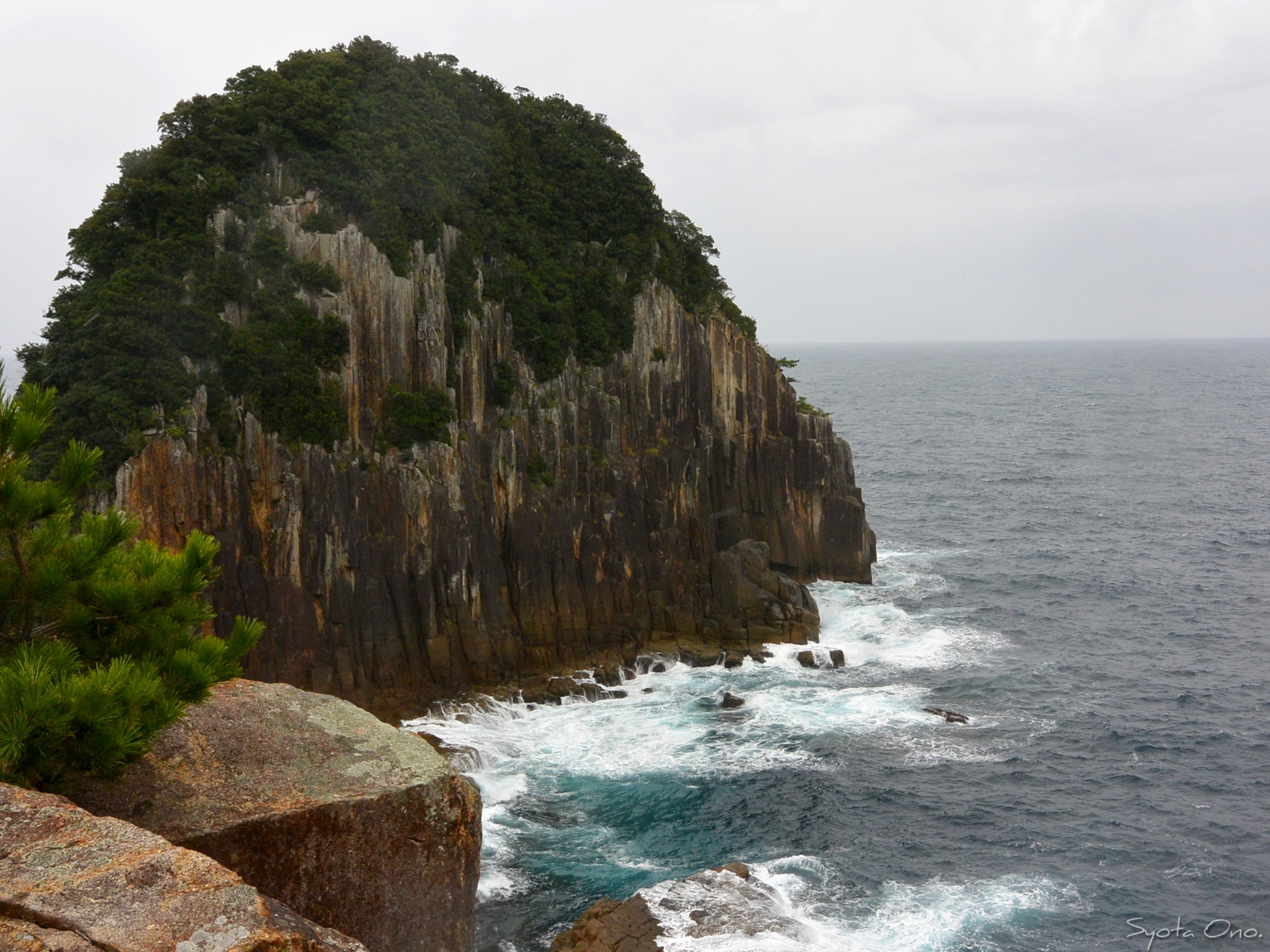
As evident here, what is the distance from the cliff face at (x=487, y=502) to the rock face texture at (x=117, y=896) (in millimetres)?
→ 29628

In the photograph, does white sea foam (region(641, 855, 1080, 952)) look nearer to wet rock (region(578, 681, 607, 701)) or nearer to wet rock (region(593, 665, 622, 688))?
wet rock (region(578, 681, 607, 701))

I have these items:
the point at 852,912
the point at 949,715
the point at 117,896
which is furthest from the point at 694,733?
the point at 117,896

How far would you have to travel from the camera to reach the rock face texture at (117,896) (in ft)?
30.6

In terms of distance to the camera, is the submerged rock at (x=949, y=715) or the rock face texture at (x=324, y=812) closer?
the rock face texture at (x=324, y=812)

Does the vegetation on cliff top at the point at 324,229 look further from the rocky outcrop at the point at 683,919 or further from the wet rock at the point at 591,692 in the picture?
the rocky outcrop at the point at 683,919

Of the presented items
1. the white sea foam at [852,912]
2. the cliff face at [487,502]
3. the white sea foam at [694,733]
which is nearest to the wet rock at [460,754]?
the white sea foam at [694,733]

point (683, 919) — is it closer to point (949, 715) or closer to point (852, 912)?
point (852, 912)

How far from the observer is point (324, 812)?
13.9m

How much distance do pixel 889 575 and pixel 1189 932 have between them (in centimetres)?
3858

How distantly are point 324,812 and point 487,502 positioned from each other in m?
35.9

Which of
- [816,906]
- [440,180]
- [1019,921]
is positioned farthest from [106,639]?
[440,180]

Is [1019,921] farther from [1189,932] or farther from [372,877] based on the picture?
[372,877]

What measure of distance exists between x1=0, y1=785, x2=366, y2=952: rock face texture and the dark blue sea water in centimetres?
2061

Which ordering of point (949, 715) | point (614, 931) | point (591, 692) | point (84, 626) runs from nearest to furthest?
1. point (84, 626)
2. point (614, 931)
3. point (949, 715)
4. point (591, 692)
